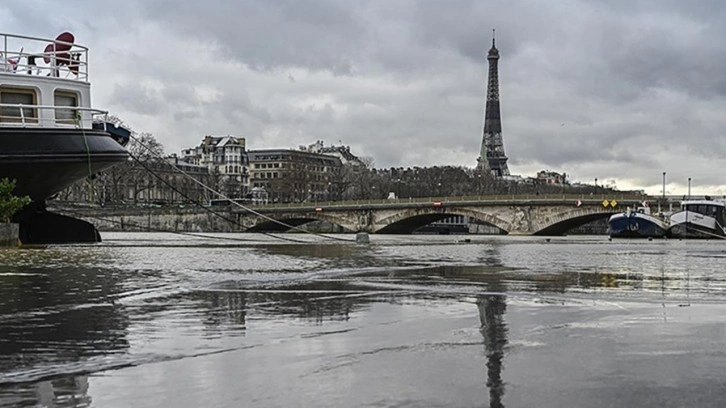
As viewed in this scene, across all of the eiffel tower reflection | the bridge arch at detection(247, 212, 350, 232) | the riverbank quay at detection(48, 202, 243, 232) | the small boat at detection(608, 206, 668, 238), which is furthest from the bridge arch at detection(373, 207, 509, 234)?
the eiffel tower reflection

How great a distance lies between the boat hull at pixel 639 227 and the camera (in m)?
63.8

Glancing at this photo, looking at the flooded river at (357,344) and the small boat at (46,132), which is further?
the small boat at (46,132)

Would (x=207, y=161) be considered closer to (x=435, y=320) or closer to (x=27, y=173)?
(x=27, y=173)

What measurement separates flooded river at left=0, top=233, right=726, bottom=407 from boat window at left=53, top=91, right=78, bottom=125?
13360 mm

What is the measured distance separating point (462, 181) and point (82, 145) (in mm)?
123476

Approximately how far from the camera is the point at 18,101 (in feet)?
78.6

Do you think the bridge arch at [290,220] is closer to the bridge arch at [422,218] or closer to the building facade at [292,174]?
the bridge arch at [422,218]

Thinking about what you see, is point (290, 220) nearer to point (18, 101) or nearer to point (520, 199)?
point (520, 199)

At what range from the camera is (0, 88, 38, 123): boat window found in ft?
77.3

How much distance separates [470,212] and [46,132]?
60044 mm

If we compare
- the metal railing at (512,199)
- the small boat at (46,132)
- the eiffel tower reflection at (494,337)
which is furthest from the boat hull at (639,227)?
the eiffel tower reflection at (494,337)

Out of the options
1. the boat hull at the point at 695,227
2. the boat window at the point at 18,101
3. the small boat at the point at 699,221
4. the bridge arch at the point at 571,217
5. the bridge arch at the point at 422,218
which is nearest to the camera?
the boat window at the point at 18,101

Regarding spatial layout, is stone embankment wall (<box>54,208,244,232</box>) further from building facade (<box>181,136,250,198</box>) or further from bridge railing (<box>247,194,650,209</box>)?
building facade (<box>181,136,250,198</box>)

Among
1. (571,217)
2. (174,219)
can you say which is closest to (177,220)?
(174,219)
